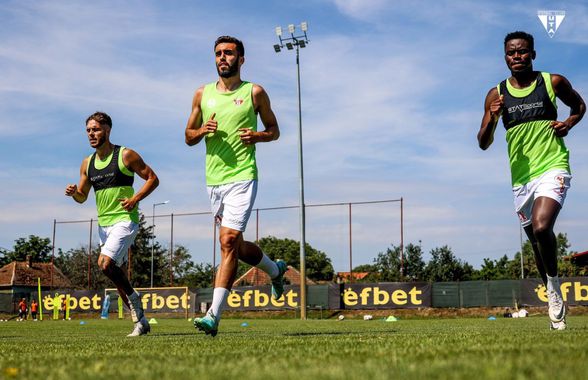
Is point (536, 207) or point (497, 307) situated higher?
point (536, 207)

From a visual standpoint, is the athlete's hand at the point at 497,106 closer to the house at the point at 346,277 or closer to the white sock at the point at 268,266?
the white sock at the point at 268,266

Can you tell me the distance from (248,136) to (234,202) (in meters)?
0.64

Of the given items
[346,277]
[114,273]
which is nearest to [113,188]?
[114,273]

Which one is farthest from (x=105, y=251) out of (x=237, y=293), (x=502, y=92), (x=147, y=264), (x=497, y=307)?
(x=147, y=264)

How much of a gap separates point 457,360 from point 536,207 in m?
3.54

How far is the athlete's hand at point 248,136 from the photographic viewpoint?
6.35m

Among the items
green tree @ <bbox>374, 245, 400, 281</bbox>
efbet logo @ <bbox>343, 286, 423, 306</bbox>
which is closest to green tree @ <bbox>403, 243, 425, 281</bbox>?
green tree @ <bbox>374, 245, 400, 281</bbox>

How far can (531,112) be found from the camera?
6449mm

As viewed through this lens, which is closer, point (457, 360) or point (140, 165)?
point (457, 360)

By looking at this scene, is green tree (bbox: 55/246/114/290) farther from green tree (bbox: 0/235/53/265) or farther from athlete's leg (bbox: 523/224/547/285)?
athlete's leg (bbox: 523/224/547/285)

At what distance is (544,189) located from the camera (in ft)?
20.4

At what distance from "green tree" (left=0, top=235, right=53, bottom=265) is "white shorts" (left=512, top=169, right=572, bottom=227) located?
86.1 metres

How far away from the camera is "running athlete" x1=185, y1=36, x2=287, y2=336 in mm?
6316

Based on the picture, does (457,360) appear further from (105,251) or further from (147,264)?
(147,264)
